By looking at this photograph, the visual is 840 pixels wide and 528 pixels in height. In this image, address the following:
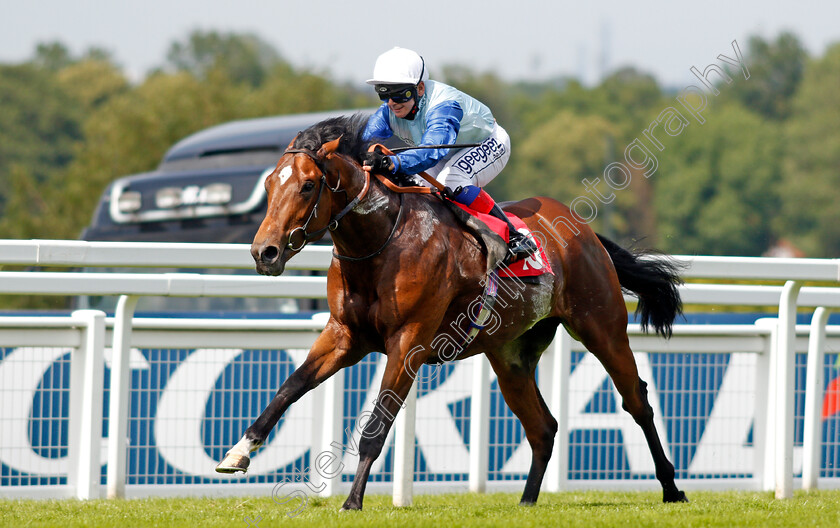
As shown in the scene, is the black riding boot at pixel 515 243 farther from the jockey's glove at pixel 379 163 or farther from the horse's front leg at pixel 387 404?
the horse's front leg at pixel 387 404

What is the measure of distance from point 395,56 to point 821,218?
6611 cm

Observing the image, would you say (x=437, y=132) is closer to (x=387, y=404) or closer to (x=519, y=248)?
(x=519, y=248)

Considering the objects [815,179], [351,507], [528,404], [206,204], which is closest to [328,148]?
[351,507]

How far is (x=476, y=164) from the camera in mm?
5453

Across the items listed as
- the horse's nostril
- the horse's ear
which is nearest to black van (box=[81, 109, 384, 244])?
the horse's ear

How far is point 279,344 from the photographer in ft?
19.7

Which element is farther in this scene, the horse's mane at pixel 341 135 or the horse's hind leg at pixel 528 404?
the horse's hind leg at pixel 528 404

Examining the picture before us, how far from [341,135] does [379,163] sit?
21 centimetres

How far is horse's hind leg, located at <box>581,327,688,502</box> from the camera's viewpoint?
5777 millimetres

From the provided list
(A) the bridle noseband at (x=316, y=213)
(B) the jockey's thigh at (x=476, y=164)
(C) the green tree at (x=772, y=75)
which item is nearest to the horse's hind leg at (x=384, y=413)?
(A) the bridle noseband at (x=316, y=213)

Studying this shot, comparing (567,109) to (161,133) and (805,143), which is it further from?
(161,133)

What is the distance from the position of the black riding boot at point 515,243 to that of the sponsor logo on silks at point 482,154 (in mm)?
242

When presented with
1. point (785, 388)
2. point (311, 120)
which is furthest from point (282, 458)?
point (311, 120)

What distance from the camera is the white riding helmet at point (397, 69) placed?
16.1ft
